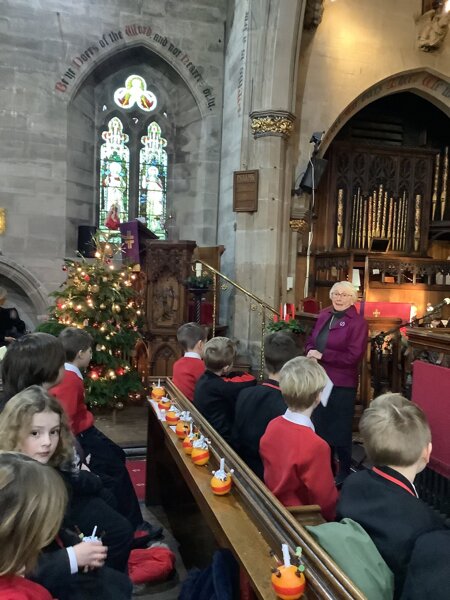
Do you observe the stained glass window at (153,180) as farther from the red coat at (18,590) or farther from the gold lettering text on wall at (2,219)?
the red coat at (18,590)

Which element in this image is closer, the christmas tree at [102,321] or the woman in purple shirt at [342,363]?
the woman in purple shirt at [342,363]

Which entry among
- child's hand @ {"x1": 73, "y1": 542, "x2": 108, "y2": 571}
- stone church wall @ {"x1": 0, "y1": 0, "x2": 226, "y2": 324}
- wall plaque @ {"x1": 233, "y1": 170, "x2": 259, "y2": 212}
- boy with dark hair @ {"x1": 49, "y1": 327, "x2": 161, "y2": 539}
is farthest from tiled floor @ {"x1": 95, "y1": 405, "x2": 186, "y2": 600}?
stone church wall @ {"x1": 0, "y1": 0, "x2": 226, "y2": 324}

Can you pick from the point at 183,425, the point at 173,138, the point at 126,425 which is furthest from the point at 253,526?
the point at 173,138

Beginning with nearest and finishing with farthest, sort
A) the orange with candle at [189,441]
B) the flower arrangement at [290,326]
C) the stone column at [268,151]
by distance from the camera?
the orange with candle at [189,441], the flower arrangement at [290,326], the stone column at [268,151]

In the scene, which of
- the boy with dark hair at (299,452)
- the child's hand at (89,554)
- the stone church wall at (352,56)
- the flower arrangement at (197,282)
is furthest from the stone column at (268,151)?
the child's hand at (89,554)

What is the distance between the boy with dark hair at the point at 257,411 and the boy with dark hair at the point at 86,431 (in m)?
0.76

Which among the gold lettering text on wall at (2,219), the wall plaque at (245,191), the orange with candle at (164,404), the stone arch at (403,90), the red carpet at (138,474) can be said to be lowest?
the red carpet at (138,474)

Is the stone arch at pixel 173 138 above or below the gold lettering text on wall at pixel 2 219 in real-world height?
above

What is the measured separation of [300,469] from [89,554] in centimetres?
89

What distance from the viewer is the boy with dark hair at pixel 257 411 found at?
262cm

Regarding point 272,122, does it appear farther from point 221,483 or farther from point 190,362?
point 221,483

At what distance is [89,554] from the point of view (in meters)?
1.60

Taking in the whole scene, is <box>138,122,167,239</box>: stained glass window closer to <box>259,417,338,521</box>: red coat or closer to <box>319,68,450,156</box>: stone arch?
<box>319,68,450,156</box>: stone arch

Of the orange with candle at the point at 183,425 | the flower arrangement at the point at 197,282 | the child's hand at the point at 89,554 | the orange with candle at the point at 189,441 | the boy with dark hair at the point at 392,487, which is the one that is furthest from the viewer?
the flower arrangement at the point at 197,282
